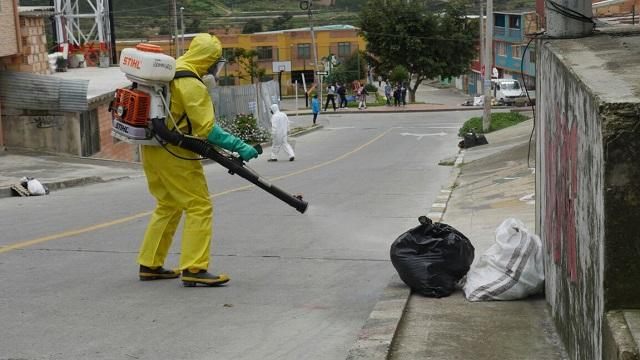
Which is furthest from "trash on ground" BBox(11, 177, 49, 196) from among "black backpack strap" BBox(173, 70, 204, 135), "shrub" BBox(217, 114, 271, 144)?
"shrub" BBox(217, 114, 271, 144)

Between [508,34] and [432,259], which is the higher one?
[508,34]

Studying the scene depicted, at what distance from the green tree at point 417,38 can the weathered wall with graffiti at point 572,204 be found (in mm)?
69505

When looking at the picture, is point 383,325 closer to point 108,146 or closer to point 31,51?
point 31,51

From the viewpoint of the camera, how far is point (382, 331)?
6.36m

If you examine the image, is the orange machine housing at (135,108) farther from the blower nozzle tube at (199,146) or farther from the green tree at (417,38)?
the green tree at (417,38)

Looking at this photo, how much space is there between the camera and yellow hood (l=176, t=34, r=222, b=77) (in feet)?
26.6

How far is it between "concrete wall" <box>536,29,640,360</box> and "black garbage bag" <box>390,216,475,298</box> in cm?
76

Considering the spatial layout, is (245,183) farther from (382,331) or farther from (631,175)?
(631,175)

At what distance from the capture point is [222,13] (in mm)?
130000

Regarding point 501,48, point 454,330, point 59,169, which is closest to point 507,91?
point 501,48

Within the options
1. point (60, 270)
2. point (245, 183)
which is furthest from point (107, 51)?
point (60, 270)

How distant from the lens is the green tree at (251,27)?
114 meters

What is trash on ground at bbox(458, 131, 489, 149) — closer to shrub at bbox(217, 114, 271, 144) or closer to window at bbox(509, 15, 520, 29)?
shrub at bbox(217, 114, 271, 144)

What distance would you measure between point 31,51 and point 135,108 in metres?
21.6
